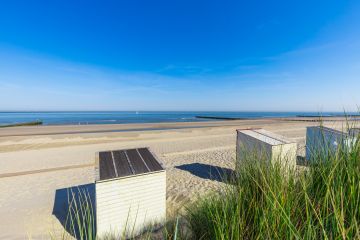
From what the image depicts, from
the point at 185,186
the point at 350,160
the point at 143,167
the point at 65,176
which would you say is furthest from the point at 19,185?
the point at 350,160

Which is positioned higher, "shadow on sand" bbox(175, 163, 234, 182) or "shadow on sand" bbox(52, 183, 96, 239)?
"shadow on sand" bbox(175, 163, 234, 182)

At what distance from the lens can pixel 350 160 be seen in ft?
5.74

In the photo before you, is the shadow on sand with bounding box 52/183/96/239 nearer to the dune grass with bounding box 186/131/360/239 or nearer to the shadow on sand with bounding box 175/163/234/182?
the dune grass with bounding box 186/131/360/239

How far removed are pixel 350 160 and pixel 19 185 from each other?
30.1 feet

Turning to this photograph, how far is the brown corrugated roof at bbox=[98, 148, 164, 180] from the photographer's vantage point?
11.9 feet

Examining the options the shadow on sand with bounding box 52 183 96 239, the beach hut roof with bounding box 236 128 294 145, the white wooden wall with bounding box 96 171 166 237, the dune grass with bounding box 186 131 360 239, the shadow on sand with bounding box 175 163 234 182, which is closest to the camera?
the dune grass with bounding box 186 131 360 239

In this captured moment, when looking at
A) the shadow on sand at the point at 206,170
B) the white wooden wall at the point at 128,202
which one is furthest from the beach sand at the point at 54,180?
the white wooden wall at the point at 128,202

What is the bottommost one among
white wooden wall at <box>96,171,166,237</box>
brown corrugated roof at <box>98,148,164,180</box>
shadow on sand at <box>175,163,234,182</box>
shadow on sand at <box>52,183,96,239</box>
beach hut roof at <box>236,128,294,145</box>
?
shadow on sand at <box>52,183,96,239</box>

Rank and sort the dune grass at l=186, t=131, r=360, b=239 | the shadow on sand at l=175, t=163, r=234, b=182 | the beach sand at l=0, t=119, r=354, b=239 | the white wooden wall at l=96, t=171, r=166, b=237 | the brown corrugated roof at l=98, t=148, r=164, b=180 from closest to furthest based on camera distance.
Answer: the dune grass at l=186, t=131, r=360, b=239, the white wooden wall at l=96, t=171, r=166, b=237, the brown corrugated roof at l=98, t=148, r=164, b=180, the beach sand at l=0, t=119, r=354, b=239, the shadow on sand at l=175, t=163, r=234, b=182

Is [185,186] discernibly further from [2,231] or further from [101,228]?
[2,231]

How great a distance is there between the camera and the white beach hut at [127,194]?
350 cm

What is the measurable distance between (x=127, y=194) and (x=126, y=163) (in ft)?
2.28

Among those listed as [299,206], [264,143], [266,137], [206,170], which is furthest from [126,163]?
[266,137]

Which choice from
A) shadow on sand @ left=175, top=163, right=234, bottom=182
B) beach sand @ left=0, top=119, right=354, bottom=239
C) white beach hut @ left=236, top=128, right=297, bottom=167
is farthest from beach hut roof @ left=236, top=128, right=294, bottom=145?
shadow on sand @ left=175, top=163, right=234, bottom=182
